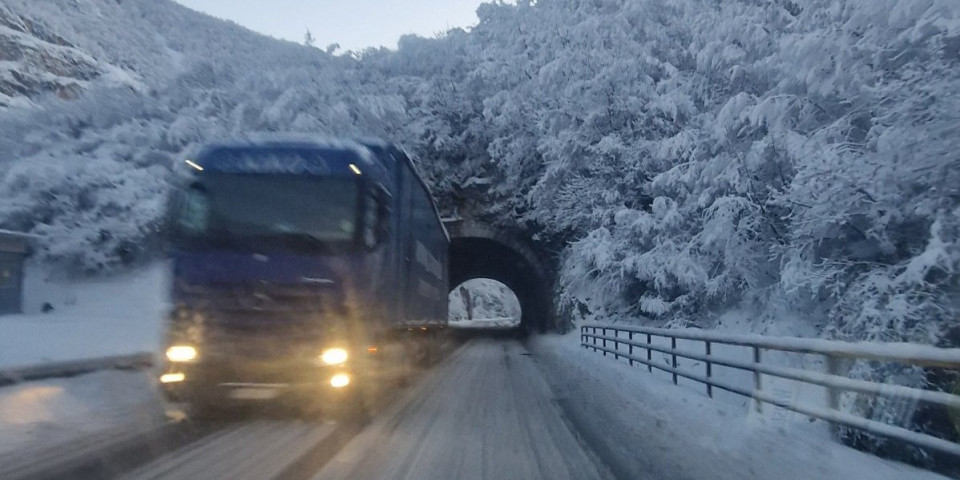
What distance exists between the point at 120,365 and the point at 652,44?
16.3 metres

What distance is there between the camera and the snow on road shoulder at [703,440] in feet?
20.1

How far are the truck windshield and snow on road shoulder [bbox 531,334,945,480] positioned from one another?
12.7 feet

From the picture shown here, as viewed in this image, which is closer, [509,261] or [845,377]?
[845,377]

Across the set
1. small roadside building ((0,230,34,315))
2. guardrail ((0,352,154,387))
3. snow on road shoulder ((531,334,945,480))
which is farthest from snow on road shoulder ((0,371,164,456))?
small roadside building ((0,230,34,315))

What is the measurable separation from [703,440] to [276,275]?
5.10m

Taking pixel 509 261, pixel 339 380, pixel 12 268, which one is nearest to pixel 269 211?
pixel 339 380

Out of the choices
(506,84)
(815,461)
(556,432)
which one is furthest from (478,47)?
(815,461)

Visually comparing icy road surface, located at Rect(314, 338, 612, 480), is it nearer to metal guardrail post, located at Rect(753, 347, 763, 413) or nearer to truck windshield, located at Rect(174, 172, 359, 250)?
metal guardrail post, located at Rect(753, 347, 763, 413)

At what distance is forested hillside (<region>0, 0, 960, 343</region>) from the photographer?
36.8 ft

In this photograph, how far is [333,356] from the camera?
9.19 m

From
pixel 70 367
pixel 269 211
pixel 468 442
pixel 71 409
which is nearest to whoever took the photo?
pixel 468 442

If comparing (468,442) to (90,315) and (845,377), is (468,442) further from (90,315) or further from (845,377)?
(90,315)

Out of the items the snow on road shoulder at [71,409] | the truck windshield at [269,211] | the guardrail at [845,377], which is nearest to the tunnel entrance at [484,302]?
the snow on road shoulder at [71,409]

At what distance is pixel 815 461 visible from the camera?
620cm
